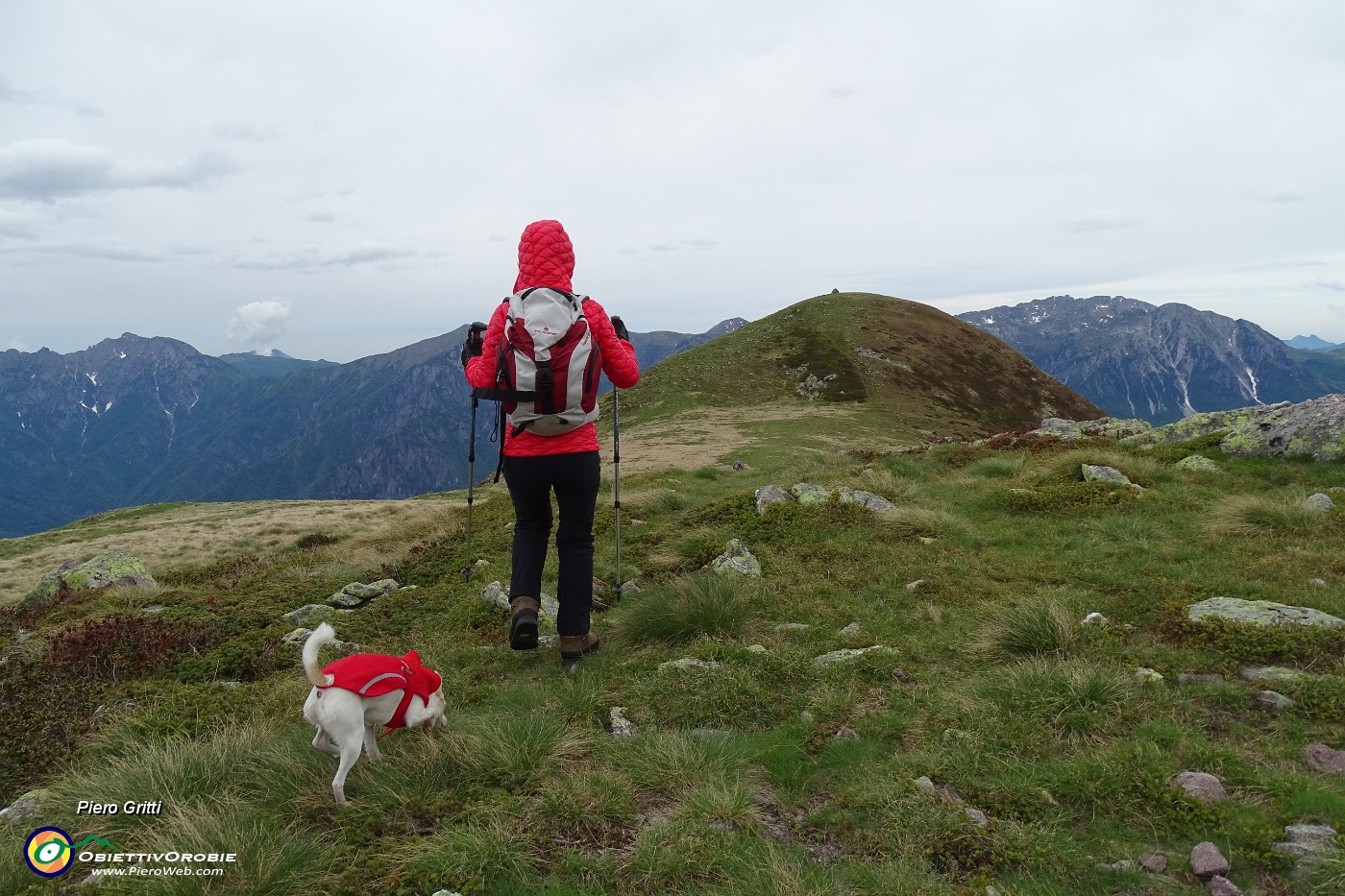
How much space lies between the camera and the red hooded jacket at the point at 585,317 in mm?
5867

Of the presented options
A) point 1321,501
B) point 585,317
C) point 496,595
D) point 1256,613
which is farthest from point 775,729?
point 1321,501

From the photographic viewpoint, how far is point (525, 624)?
616 centimetres

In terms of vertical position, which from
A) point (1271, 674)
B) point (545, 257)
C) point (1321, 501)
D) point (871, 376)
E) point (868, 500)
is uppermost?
point (871, 376)

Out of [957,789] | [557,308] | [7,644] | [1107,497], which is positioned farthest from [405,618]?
[1107,497]

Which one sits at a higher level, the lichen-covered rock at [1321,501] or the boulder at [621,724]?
the lichen-covered rock at [1321,501]

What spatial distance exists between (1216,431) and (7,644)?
64.4 feet

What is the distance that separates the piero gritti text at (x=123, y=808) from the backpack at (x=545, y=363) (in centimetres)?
336

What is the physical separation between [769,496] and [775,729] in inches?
268

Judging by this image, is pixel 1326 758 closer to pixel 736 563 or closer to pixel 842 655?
pixel 842 655

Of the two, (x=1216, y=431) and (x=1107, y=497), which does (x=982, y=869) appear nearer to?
(x=1107, y=497)

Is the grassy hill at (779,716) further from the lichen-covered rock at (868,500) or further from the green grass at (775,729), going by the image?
the lichen-covered rock at (868,500)

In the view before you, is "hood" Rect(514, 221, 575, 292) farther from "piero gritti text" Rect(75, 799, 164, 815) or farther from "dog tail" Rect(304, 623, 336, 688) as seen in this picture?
"piero gritti text" Rect(75, 799, 164, 815)

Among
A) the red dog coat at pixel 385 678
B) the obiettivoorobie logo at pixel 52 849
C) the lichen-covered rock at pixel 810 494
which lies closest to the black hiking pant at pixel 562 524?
the red dog coat at pixel 385 678

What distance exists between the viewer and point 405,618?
27.1ft
